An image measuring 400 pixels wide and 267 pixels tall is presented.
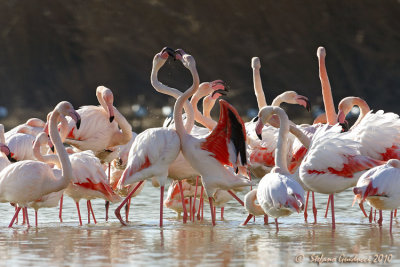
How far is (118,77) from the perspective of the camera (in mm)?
35594

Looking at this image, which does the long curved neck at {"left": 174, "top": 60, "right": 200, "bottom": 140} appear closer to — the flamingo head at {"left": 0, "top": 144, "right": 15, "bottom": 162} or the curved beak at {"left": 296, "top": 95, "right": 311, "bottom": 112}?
the curved beak at {"left": 296, "top": 95, "right": 311, "bottom": 112}

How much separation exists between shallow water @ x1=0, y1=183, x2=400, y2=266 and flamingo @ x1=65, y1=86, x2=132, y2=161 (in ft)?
4.70

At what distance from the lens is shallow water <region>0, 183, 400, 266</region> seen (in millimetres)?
6035

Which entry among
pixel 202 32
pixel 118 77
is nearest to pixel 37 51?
pixel 118 77

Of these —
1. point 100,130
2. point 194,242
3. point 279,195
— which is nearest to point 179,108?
point 279,195

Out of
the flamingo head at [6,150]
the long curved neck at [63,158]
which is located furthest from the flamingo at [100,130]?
the long curved neck at [63,158]

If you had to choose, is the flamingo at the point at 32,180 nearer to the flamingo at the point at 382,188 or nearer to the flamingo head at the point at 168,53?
the flamingo head at the point at 168,53

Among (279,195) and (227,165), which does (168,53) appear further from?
(279,195)

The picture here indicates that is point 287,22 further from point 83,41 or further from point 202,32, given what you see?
point 83,41

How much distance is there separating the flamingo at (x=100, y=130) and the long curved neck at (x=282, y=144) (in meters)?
2.70

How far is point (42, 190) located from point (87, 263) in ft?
7.25

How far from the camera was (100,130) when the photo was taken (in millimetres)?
10461

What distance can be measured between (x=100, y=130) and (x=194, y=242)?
3.81m

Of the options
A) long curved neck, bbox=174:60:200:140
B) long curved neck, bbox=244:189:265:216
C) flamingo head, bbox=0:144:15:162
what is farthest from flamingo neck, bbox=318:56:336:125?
flamingo head, bbox=0:144:15:162
